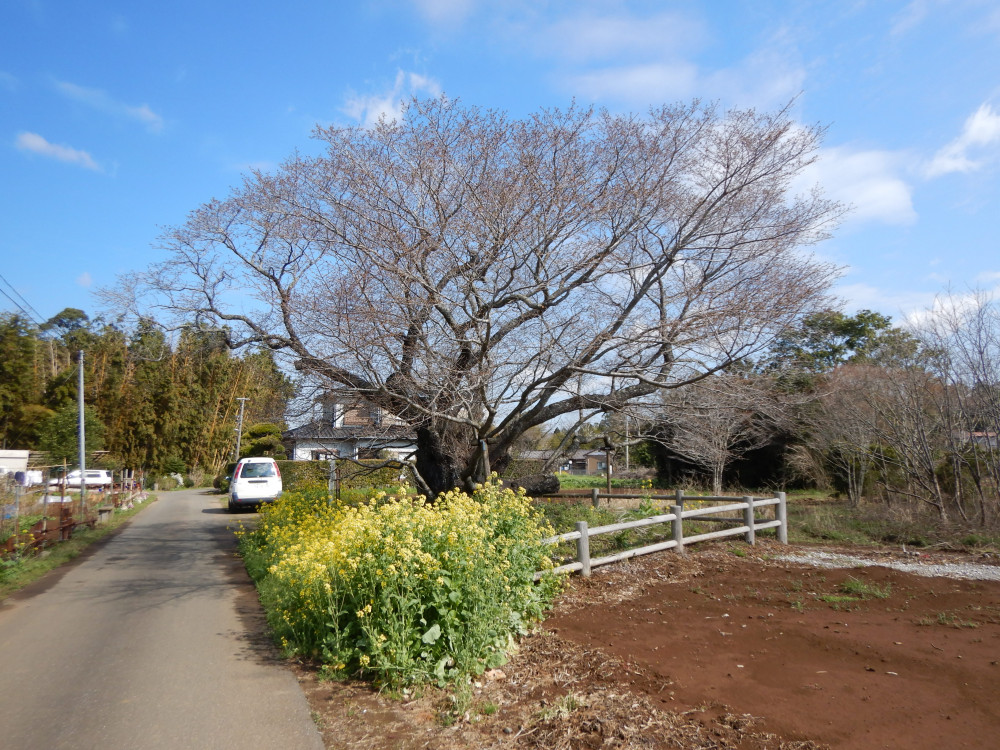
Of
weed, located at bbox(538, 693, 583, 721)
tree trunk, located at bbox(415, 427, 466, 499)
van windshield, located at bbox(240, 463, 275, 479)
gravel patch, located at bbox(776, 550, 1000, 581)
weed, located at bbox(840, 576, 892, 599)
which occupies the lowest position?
gravel patch, located at bbox(776, 550, 1000, 581)

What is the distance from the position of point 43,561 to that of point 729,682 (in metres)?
10.9

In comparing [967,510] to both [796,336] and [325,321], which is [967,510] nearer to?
[796,336]

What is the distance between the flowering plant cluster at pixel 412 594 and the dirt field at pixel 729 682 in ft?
0.83

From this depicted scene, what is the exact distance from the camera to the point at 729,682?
4.86 m

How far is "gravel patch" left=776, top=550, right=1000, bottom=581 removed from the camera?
29.2ft

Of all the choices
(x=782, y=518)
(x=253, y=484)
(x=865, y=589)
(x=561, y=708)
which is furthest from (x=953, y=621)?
(x=253, y=484)

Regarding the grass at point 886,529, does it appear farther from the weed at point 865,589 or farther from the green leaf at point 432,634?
the green leaf at point 432,634

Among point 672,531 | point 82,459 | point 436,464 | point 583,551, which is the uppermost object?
point 82,459

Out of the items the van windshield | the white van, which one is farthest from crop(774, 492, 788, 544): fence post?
the van windshield

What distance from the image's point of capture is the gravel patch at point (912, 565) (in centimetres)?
889

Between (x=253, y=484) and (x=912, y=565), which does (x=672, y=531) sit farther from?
(x=253, y=484)

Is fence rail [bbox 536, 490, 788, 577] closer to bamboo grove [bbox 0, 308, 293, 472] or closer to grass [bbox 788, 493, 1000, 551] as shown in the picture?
grass [bbox 788, 493, 1000, 551]

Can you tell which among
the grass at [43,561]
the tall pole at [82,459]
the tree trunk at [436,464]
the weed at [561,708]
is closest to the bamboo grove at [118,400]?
the tall pole at [82,459]

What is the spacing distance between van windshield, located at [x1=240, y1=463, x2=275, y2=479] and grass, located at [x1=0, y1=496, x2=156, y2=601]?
510 centimetres
